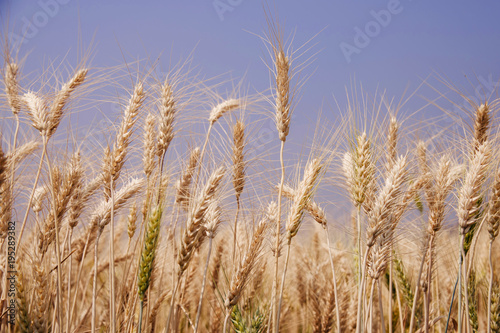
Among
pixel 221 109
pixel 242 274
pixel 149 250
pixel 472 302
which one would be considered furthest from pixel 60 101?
pixel 472 302

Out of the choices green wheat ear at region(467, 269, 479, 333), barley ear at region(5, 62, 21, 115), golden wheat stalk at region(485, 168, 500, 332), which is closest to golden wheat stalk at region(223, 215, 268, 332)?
golden wheat stalk at region(485, 168, 500, 332)

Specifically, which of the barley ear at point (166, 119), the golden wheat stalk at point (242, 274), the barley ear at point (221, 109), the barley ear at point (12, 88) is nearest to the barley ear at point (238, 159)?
the barley ear at point (221, 109)

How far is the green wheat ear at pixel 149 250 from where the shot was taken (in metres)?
1.95

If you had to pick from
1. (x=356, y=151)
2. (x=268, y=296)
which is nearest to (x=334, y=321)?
(x=268, y=296)

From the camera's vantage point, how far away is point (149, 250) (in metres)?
2.03

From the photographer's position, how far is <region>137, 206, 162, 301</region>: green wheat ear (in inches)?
76.7

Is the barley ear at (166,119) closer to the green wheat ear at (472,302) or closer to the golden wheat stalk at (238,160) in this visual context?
the golden wheat stalk at (238,160)

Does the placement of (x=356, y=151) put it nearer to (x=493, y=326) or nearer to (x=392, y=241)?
(x=392, y=241)

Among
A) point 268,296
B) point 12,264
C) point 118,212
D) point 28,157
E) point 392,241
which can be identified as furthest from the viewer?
point 268,296

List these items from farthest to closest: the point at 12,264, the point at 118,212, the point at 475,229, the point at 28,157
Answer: the point at 28,157 → the point at 118,212 → the point at 475,229 → the point at 12,264

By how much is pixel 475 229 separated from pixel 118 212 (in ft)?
7.37

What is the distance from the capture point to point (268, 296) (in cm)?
297

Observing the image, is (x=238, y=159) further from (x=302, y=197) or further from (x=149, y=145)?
(x=302, y=197)

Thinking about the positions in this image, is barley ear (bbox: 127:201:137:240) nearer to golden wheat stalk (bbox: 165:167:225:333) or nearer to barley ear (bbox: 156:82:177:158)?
barley ear (bbox: 156:82:177:158)
